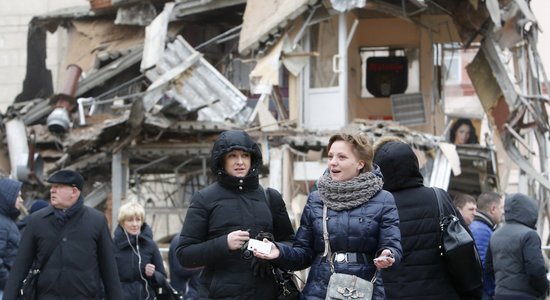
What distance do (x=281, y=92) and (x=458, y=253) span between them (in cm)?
1788

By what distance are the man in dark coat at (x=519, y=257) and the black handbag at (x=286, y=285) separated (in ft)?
11.8

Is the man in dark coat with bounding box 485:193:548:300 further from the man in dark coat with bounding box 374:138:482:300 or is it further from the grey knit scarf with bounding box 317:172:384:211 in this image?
the grey knit scarf with bounding box 317:172:384:211

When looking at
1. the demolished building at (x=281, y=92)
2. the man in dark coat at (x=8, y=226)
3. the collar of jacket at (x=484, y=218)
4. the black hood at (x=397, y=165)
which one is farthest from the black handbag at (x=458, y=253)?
the demolished building at (x=281, y=92)

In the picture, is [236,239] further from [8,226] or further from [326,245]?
[8,226]

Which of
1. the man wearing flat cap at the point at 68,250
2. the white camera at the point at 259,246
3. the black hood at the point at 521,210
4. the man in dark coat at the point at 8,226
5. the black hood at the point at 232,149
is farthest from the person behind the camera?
the man in dark coat at the point at 8,226

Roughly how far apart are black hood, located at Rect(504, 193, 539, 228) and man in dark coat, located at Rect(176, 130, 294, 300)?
369 cm

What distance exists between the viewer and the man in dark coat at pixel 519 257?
1067 cm

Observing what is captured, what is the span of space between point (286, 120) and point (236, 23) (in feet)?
17.2

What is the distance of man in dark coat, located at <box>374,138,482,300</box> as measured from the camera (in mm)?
7973

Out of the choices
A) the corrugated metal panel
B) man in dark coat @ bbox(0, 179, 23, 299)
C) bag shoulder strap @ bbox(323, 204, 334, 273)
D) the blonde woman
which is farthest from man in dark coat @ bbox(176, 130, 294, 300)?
the corrugated metal panel

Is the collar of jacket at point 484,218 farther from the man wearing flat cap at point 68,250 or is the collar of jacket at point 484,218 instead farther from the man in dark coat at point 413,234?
the man wearing flat cap at point 68,250

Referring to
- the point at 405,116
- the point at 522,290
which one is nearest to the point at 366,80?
the point at 405,116

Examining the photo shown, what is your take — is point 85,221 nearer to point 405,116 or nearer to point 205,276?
point 205,276

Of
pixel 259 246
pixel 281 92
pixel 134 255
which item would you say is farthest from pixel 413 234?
pixel 281 92
